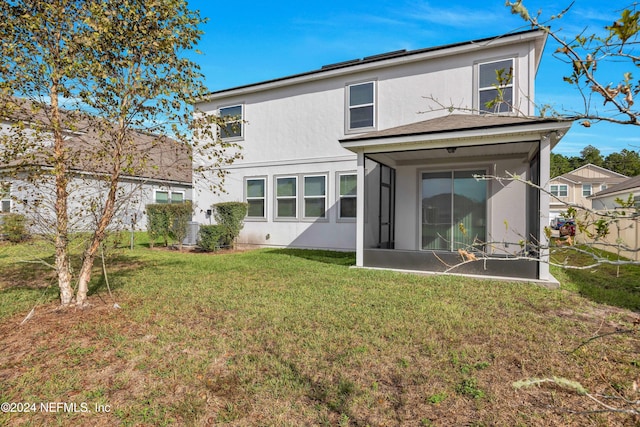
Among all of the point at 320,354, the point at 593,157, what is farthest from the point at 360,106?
the point at 593,157

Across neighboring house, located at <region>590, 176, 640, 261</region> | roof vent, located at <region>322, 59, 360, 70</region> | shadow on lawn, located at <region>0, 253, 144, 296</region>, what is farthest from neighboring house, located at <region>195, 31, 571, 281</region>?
shadow on lawn, located at <region>0, 253, 144, 296</region>

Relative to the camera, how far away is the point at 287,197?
1257 centimetres

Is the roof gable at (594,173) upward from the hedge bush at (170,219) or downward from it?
→ upward

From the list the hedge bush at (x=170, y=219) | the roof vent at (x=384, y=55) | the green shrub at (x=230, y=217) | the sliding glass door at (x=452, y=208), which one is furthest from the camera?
the hedge bush at (x=170, y=219)

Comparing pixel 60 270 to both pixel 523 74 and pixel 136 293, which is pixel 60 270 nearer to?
pixel 136 293

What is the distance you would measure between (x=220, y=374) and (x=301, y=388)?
853 millimetres

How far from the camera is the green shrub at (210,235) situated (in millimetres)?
12164

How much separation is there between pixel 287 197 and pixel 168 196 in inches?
443

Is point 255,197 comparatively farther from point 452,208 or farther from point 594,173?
point 594,173

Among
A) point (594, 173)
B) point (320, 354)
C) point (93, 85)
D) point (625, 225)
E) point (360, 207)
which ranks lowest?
point (320, 354)

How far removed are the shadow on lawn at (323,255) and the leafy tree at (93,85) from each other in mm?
5278

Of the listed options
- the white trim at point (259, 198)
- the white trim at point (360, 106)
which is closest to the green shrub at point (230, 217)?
the white trim at point (259, 198)

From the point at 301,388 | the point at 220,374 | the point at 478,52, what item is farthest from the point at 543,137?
the point at 220,374

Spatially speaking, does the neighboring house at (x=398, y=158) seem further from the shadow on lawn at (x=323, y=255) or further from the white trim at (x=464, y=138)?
the shadow on lawn at (x=323, y=255)
